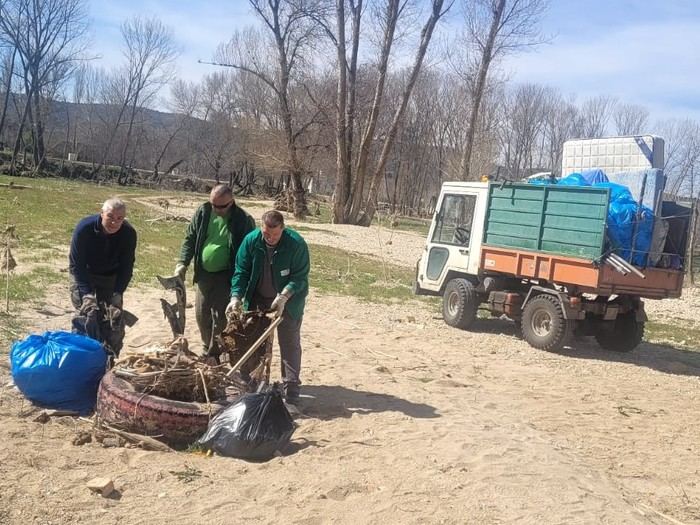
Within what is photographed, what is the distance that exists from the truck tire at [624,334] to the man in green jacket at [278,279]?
22.3ft

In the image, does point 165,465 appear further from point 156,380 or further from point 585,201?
point 585,201

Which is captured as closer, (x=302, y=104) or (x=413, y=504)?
(x=413, y=504)

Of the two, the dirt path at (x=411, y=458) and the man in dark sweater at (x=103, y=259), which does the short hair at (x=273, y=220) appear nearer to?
the man in dark sweater at (x=103, y=259)

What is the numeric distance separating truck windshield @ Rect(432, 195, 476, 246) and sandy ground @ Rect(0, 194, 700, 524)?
3.24 m

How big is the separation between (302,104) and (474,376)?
129 feet

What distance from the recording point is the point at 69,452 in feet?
17.7

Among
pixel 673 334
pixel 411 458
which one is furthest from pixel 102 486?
pixel 673 334

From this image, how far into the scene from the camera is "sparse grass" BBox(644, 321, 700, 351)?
1407 cm

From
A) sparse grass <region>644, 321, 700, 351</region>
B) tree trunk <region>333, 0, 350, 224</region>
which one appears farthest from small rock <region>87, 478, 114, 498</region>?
tree trunk <region>333, 0, 350, 224</region>

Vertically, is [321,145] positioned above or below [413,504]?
above

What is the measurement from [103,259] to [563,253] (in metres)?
6.83

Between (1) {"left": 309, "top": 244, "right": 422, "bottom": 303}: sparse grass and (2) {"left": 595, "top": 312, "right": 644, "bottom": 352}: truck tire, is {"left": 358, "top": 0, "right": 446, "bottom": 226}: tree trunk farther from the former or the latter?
(2) {"left": 595, "top": 312, "right": 644, "bottom": 352}: truck tire

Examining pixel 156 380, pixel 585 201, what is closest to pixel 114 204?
pixel 156 380

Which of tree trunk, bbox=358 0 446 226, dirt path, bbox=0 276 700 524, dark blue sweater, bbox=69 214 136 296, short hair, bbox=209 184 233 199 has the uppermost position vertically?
tree trunk, bbox=358 0 446 226
